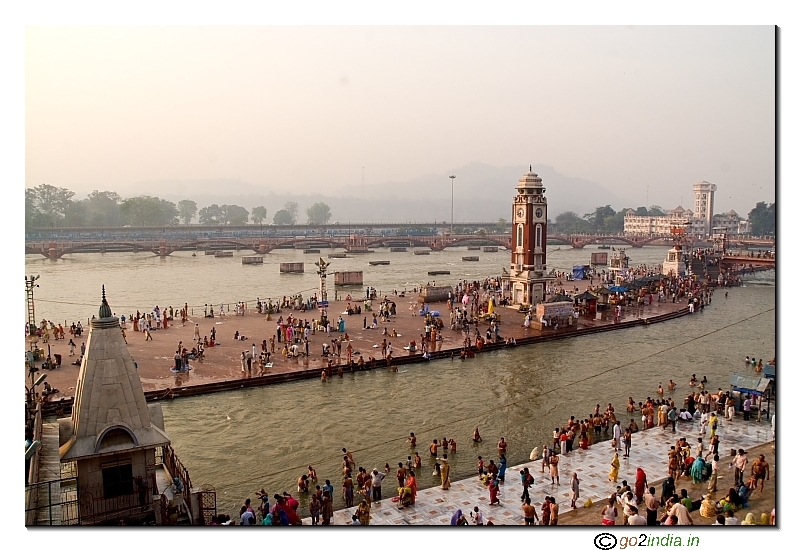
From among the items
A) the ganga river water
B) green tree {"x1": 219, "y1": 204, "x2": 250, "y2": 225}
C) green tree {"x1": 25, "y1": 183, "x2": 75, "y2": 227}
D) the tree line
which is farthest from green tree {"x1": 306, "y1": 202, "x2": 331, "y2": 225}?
the ganga river water

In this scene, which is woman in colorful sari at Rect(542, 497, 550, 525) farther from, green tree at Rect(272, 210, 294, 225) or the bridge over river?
green tree at Rect(272, 210, 294, 225)

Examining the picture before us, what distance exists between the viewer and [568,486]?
451 inches

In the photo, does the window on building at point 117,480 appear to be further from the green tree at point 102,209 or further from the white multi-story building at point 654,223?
the white multi-story building at point 654,223

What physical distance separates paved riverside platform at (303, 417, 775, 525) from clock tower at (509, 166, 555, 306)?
1710 centimetres

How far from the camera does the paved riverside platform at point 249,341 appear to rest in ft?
60.3

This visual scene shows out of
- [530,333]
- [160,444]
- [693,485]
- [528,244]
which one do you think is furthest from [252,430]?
[528,244]

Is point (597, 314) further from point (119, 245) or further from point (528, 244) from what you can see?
point (119, 245)

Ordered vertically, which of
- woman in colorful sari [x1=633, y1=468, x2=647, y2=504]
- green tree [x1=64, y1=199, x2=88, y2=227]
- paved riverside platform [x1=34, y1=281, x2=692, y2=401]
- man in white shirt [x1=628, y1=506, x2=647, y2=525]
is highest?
green tree [x1=64, y1=199, x2=88, y2=227]

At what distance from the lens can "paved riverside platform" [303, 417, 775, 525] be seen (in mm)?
10336

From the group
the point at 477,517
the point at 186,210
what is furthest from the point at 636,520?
the point at 186,210

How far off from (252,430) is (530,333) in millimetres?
13982

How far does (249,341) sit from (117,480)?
589 inches

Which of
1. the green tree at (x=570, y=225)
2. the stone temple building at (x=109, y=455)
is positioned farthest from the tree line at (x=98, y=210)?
the green tree at (x=570, y=225)

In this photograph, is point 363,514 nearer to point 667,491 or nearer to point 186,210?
point 667,491
